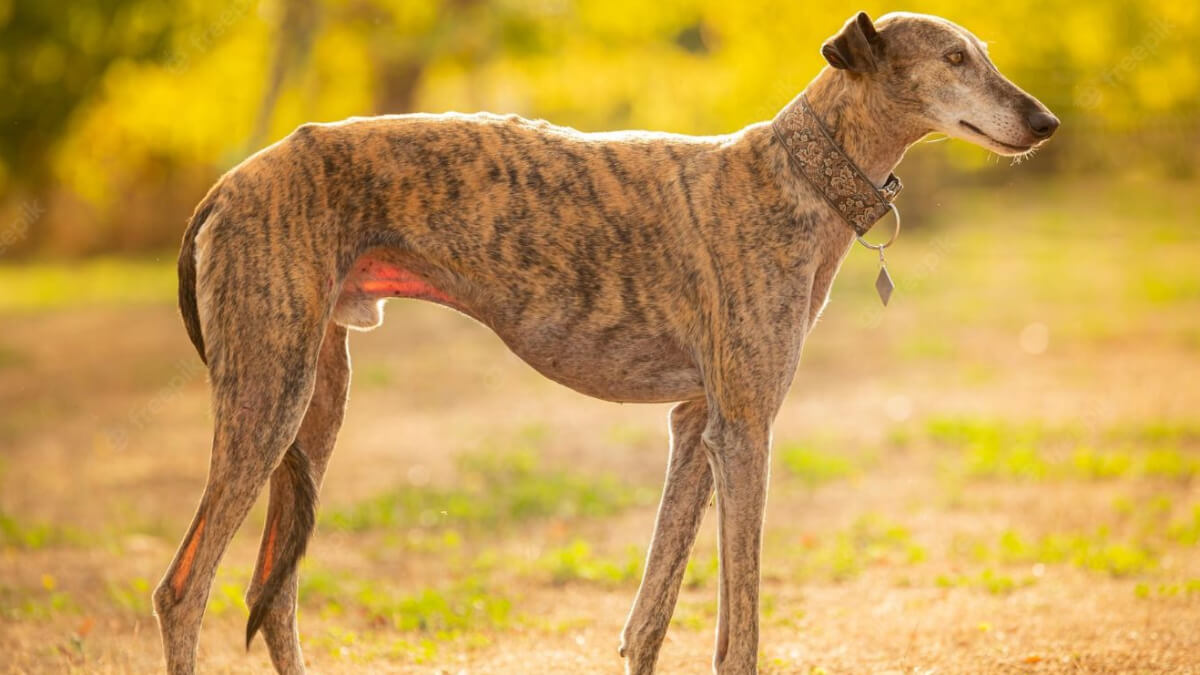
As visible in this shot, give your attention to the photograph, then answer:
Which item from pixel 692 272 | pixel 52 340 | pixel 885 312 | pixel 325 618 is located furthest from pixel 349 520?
pixel 885 312

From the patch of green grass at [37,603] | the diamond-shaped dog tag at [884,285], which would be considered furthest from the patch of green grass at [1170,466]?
the patch of green grass at [37,603]

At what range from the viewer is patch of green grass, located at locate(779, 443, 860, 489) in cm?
1050

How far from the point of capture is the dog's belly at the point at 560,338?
478 cm

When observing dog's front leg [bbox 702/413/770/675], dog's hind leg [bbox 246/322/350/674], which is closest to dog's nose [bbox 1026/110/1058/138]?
dog's front leg [bbox 702/413/770/675]

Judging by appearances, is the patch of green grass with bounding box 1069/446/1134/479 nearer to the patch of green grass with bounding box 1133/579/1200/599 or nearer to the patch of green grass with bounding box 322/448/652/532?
the patch of green grass with bounding box 1133/579/1200/599

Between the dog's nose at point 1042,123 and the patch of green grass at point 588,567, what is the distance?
4.04 m

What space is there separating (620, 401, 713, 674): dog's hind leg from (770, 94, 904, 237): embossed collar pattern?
0.94 m

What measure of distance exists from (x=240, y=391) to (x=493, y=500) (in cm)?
542

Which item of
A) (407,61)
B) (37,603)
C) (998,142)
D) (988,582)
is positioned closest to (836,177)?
(998,142)

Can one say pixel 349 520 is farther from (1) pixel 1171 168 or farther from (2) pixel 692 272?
(1) pixel 1171 168

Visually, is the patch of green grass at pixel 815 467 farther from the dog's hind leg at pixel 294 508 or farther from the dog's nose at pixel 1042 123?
the dog's nose at pixel 1042 123

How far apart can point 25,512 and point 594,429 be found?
196 inches

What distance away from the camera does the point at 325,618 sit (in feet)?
22.9

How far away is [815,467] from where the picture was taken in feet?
34.9
